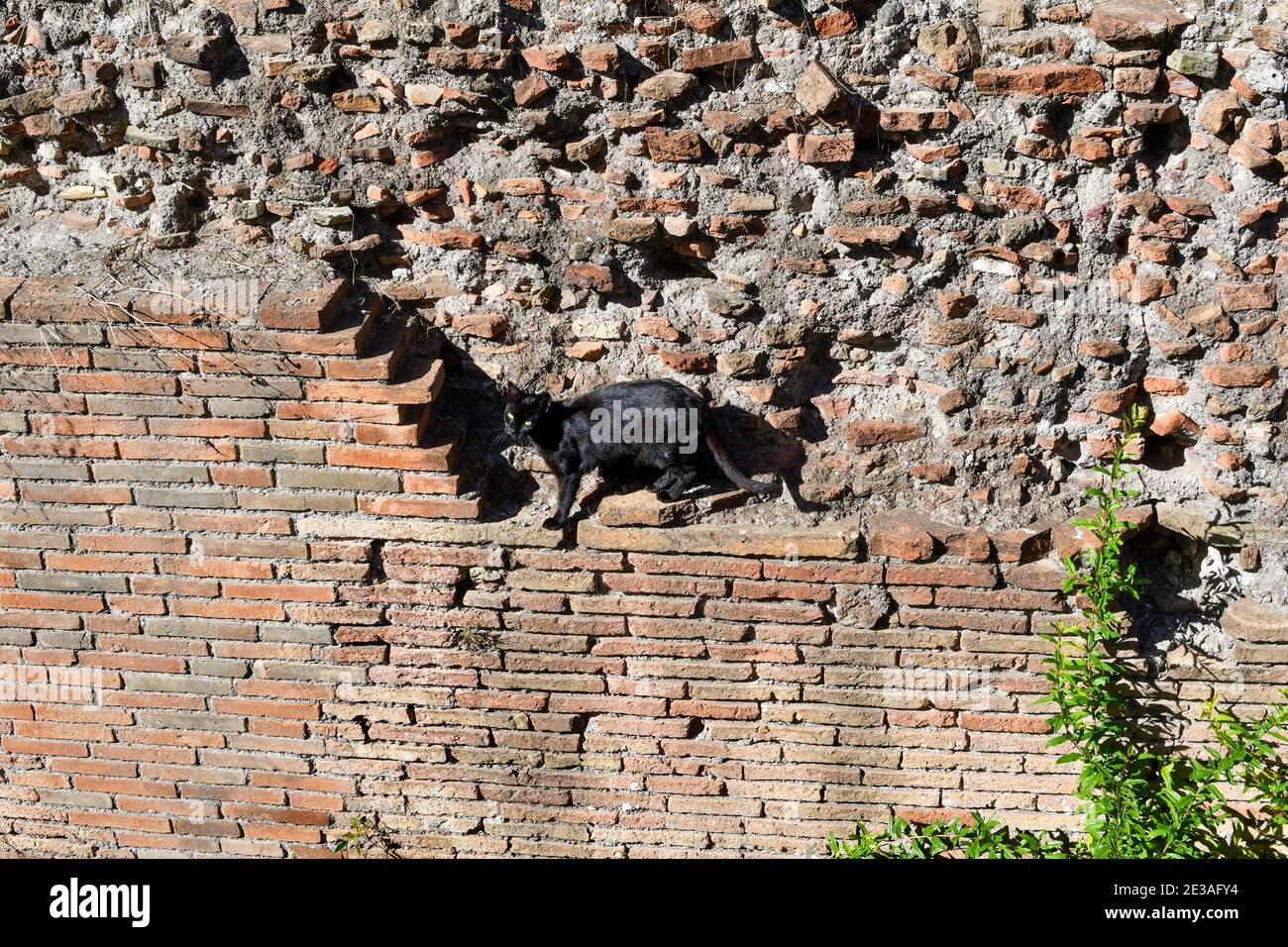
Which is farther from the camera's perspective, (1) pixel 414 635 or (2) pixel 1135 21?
(1) pixel 414 635

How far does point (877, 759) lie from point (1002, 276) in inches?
72.7

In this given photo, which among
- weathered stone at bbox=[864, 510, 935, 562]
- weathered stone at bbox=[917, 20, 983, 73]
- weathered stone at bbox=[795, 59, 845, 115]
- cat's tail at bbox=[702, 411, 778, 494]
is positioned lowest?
weathered stone at bbox=[864, 510, 935, 562]

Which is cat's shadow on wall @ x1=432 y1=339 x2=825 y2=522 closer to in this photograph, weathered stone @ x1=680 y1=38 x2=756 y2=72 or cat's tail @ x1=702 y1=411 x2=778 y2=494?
cat's tail @ x1=702 y1=411 x2=778 y2=494

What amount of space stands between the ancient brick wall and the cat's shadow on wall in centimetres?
13

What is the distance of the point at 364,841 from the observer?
14.8 ft

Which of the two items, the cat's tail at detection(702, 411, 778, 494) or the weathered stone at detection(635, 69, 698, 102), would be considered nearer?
the weathered stone at detection(635, 69, 698, 102)

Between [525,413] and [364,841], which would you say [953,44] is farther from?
[364,841]

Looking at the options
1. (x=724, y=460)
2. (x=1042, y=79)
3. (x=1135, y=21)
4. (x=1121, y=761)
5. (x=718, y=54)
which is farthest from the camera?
(x=724, y=460)

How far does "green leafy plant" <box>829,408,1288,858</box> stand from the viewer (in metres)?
3.79

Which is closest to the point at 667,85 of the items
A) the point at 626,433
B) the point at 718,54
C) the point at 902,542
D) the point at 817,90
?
the point at 718,54

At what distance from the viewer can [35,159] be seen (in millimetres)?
4199

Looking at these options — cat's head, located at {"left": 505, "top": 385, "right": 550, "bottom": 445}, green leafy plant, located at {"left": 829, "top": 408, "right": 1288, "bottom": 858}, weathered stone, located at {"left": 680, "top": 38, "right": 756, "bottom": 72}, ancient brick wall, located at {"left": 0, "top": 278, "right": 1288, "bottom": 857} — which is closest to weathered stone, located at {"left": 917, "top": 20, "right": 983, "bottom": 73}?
weathered stone, located at {"left": 680, "top": 38, "right": 756, "bottom": 72}

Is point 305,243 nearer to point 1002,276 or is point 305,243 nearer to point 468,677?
point 468,677

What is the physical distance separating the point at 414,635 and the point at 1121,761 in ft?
8.48
